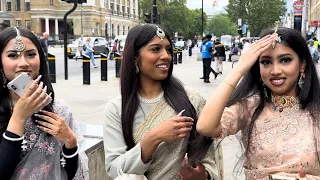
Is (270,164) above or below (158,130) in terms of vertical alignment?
below

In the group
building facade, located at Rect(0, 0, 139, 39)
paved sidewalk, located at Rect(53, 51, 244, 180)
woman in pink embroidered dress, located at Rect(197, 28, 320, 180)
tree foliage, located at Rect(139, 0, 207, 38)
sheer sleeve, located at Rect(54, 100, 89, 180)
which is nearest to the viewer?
woman in pink embroidered dress, located at Rect(197, 28, 320, 180)

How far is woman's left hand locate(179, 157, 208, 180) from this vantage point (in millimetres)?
1899

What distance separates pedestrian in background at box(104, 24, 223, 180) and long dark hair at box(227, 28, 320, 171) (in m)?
0.23

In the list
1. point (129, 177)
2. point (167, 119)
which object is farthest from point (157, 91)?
point (129, 177)

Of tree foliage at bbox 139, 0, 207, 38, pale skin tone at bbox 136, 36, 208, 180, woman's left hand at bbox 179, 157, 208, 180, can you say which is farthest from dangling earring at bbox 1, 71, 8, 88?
tree foliage at bbox 139, 0, 207, 38

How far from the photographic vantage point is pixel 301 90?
2.03 meters

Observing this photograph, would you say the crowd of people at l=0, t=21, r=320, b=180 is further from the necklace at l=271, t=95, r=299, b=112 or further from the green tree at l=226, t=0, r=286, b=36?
the green tree at l=226, t=0, r=286, b=36

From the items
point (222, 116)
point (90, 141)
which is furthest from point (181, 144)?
point (90, 141)

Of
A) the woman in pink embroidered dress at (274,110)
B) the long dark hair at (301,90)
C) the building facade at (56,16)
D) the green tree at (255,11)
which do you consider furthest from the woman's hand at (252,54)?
the building facade at (56,16)

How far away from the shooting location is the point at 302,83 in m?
2.04

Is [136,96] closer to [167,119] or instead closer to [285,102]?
[167,119]

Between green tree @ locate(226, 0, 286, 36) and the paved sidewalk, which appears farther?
green tree @ locate(226, 0, 286, 36)

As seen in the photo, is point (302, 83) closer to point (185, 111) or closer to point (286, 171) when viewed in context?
point (286, 171)

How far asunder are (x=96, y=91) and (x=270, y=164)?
1025cm
